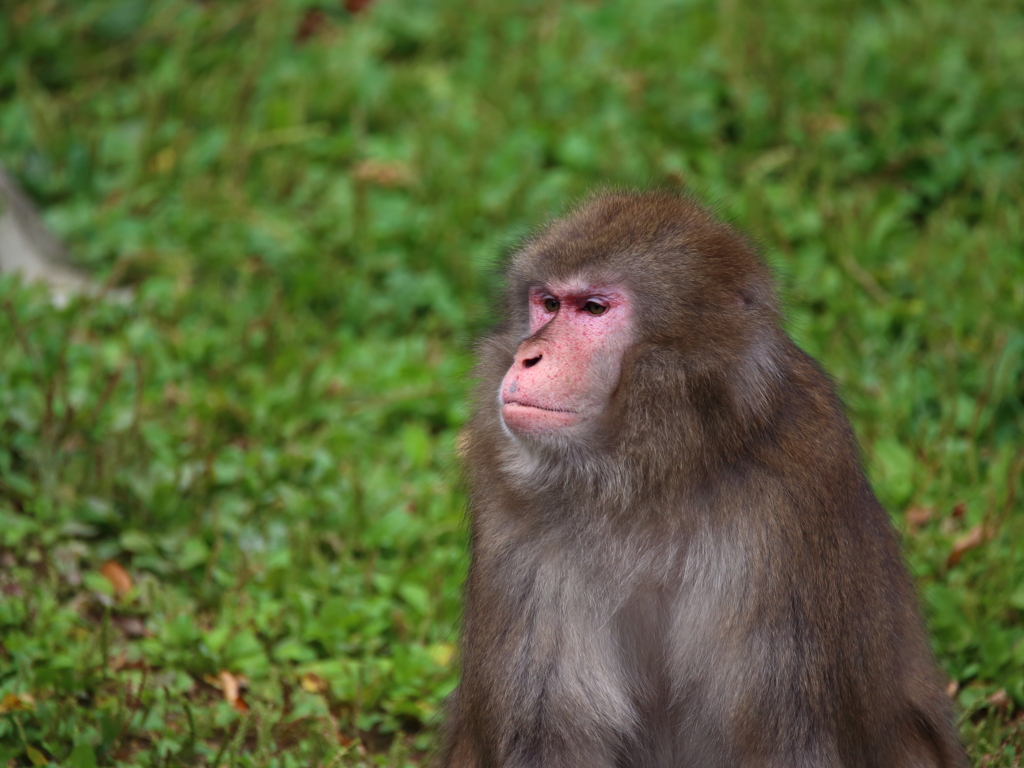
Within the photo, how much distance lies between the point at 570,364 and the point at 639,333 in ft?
0.52

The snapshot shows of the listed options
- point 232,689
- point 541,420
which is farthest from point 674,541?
point 232,689

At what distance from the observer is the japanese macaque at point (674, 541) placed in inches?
105

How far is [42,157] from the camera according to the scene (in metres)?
5.77

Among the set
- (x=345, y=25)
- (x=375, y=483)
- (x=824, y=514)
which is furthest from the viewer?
(x=345, y=25)

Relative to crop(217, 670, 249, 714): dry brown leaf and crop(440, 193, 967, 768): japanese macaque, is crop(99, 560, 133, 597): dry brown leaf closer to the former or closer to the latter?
crop(217, 670, 249, 714): dry brown leaf

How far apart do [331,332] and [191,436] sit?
2.98ft

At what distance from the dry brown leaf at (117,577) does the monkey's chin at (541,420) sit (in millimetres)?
1958

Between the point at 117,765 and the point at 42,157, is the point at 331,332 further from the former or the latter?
the point at 117,765

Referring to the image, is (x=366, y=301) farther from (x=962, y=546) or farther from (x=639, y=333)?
(x=639, y=333)

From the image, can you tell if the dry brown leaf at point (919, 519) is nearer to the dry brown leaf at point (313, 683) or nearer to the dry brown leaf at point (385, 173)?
the dry brown leaf at point (313, 683)

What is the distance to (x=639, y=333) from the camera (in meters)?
2.71

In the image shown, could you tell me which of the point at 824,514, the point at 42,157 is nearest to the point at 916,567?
the point at 824,514

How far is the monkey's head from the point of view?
2.67 meters

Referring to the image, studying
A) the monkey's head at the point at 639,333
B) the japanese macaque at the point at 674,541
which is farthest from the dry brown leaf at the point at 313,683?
the monkey's head at the point at 639,333
